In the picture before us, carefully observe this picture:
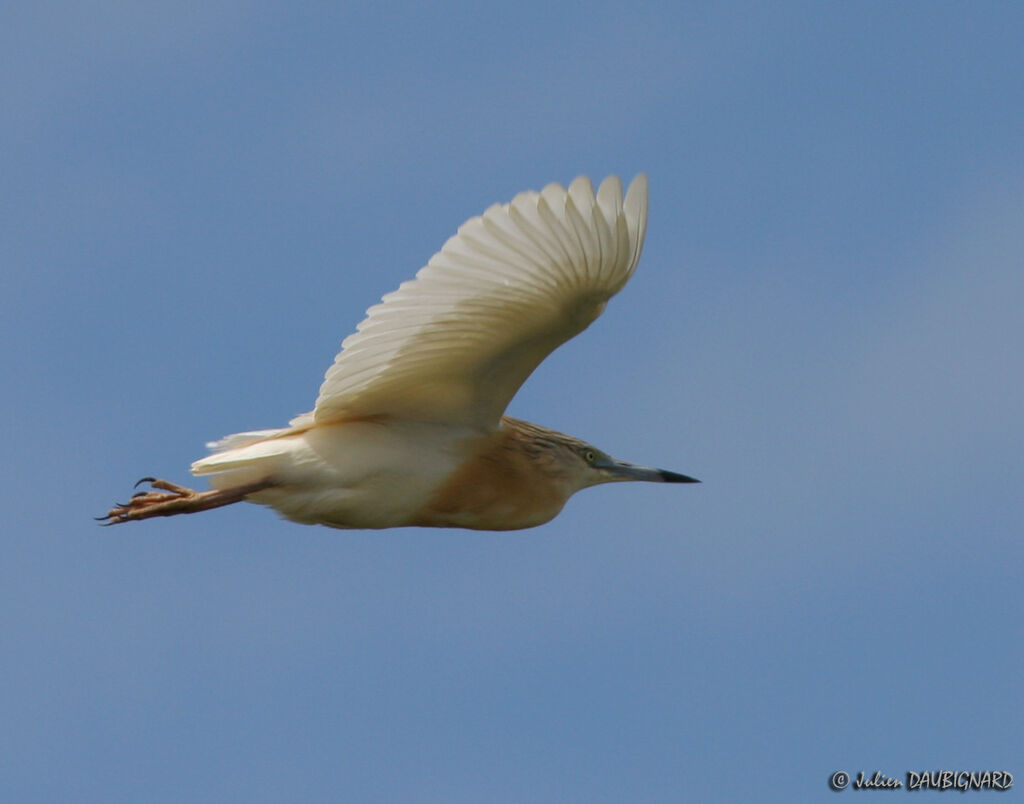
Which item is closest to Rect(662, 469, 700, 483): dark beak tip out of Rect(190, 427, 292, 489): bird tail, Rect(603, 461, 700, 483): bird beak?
Rect(603, 461, 700, 483): bird beak

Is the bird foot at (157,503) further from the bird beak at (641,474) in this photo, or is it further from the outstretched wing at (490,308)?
the bird beak at (641,474)

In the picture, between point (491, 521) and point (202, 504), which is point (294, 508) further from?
point (491, 521)

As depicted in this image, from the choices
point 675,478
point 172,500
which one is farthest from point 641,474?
point 172,500

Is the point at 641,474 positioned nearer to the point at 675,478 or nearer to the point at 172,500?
the point at 675,478

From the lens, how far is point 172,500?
10352 mm

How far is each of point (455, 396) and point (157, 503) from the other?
2.00 meters

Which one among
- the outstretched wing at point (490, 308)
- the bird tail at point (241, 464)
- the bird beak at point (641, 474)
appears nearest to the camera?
the outstretched wing at point (490, 308)

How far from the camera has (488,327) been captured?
9.84 meters

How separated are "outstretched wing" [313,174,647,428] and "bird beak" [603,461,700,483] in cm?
157

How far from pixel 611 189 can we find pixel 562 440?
250cm

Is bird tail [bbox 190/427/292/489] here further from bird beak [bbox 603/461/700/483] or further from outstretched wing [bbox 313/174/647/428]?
bird beak [bbox 603/461/700/483]

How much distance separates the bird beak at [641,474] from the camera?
38.8ft

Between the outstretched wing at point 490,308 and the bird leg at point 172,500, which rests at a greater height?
the outstretched wing at point 490,308

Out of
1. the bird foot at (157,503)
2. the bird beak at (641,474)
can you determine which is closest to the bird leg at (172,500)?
the bird foot at (157,503)
